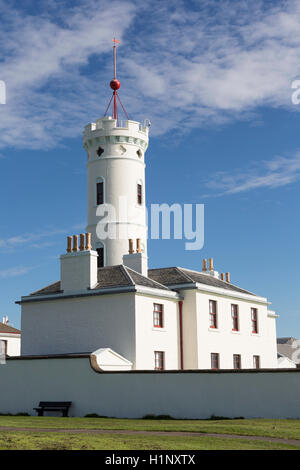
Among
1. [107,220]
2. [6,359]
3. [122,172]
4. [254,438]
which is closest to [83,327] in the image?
[6,359]

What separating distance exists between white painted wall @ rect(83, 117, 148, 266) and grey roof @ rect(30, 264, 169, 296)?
741cm

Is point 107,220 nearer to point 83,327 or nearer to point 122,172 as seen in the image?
point 122,172

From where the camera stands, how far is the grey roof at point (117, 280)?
34.7 metres

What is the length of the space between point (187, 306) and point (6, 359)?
10.8 meters

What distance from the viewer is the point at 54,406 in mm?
29266

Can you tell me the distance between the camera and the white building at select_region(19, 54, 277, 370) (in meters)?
33.6

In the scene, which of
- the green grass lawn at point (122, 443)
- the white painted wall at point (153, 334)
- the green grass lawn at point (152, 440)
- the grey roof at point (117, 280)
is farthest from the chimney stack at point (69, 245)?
the green grass lawn at point (122, 443)

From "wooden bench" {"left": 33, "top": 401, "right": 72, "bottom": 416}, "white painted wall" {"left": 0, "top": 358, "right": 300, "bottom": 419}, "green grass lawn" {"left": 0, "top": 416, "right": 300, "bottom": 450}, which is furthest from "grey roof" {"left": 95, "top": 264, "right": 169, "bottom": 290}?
"green grass lawn" {"left": 0, "top": 416, "right": 300, "bottom": 450}

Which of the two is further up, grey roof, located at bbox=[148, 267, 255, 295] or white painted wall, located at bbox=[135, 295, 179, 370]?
grey roof, located at bbox=[148, 267, 255, 295]

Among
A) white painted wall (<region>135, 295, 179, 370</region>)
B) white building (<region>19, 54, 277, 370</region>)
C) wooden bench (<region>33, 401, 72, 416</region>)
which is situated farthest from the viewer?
white building (<region>19, 54, 277, 370</region>)

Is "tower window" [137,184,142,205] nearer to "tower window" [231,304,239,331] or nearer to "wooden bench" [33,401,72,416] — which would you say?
"tower window" [231,304,239,331]

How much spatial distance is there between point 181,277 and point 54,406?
40.0 ft

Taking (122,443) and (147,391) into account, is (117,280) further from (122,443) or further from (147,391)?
(122,443)

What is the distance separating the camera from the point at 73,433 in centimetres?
1791
